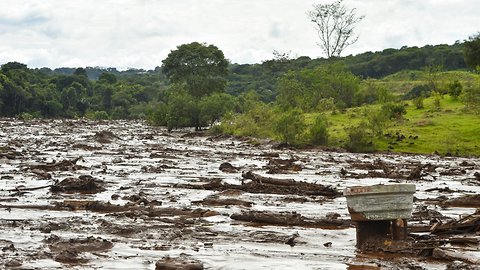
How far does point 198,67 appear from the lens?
10800 cm

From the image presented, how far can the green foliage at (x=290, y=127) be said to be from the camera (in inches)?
2121

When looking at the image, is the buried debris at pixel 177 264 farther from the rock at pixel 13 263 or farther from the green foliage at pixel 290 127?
the green foliage at pixel 290 127

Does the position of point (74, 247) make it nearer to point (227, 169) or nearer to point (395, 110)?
point (227, 169)

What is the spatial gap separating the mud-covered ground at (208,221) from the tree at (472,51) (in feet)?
115

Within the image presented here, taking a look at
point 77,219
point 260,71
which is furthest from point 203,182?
point 260,71

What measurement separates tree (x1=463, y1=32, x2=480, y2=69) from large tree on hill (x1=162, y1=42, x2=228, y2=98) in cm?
4769

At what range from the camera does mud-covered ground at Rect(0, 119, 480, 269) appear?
12430 millimetres

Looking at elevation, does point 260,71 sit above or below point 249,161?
above

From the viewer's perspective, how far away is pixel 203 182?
86.6ft

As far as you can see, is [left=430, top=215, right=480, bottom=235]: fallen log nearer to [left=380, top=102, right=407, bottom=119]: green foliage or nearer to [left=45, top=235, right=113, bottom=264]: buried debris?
[left=45, top=235, right=113, bottom=264]: buried debris

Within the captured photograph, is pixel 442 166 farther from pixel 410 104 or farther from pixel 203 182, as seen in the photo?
pixel 410 104

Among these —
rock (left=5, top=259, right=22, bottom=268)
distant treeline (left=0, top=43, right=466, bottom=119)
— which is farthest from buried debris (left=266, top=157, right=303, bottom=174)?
distant treeline (left=0, top=43, right=466, bottom=119)

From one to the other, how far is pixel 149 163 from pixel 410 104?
3725 cm

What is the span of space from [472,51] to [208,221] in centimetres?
5365
